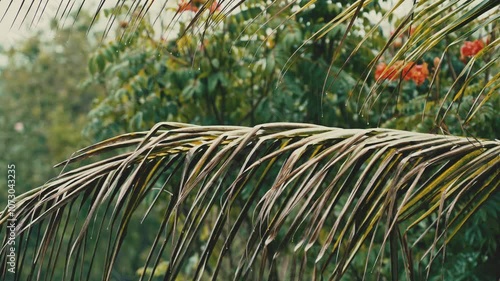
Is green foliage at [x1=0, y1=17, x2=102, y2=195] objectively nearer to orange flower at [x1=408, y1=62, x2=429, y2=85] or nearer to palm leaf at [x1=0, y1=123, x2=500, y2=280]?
orange flower at [x1=408, y1=62, x2=429, y2=85]

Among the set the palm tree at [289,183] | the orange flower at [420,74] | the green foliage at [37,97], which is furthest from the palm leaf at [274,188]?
the green foliage at [37,97]

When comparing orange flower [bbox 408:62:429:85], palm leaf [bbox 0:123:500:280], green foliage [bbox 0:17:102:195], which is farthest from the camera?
green foliage [bbox 0:17:102:195]

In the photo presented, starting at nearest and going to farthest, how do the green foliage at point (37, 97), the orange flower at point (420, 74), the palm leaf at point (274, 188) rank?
the palm leaf at point (274, 188) < the orange flower at point (420, 74) < the green foliage at point (37, 97)

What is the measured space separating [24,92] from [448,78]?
15199 mm

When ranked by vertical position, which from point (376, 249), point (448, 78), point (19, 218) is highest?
point (19, 218)

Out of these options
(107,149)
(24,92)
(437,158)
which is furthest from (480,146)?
(24,92)

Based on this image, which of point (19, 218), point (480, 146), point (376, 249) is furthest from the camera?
point (376, 249)

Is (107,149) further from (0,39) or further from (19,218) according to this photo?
(0,39)

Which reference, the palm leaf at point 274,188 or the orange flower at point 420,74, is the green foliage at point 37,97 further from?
the palm leaf at point 274,188

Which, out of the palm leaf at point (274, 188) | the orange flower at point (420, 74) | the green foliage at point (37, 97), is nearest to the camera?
the palm leaf at point (274, 188)

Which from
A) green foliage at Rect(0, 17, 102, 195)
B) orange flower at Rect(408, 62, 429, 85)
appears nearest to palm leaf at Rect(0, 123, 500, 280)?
orange flower at Rect(408, 62, 429, 85)

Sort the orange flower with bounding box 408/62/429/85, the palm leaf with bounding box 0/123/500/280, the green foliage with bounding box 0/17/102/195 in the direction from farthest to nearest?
1. the green foliage with bounding box 0/17/102/195
2. the orange flower with bounding box 408/62/429/85
3. the palm leaf with bounding box 0/123/500/280

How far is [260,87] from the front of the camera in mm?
5156

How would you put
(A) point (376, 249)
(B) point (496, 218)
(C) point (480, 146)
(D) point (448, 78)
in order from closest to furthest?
(C) point (480, 146), (B) point (496, 218), (A) point (376, 249), (D) point (448, 78)
